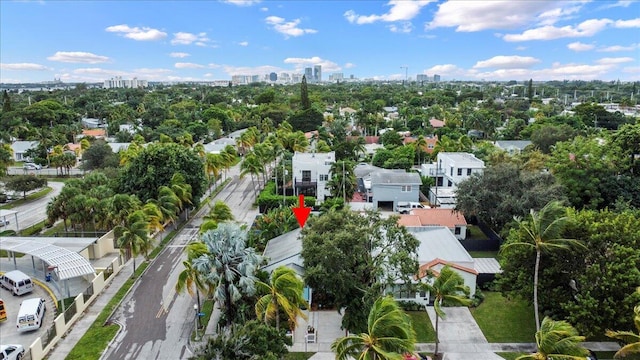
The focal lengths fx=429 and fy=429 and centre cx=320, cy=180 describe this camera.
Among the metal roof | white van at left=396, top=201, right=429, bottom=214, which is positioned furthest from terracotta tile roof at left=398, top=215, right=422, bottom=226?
the metal roof

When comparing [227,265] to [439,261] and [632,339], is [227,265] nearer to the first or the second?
[439,261]

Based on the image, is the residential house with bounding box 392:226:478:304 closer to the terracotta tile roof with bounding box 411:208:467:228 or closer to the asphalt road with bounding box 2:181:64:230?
the terracotta tile roof with bounding box 411:208:467:228

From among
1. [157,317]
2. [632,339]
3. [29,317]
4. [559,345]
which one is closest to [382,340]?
[559,345]

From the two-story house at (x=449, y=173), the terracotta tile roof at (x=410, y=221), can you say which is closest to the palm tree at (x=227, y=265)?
the terracotta tile roof at (x=410, y=221)

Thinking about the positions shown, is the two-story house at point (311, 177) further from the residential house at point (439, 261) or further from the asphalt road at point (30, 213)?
the asphalt road at point (30, 213)

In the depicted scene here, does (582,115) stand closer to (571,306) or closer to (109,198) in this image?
(571,306)

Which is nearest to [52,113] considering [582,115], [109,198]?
[109,198]
